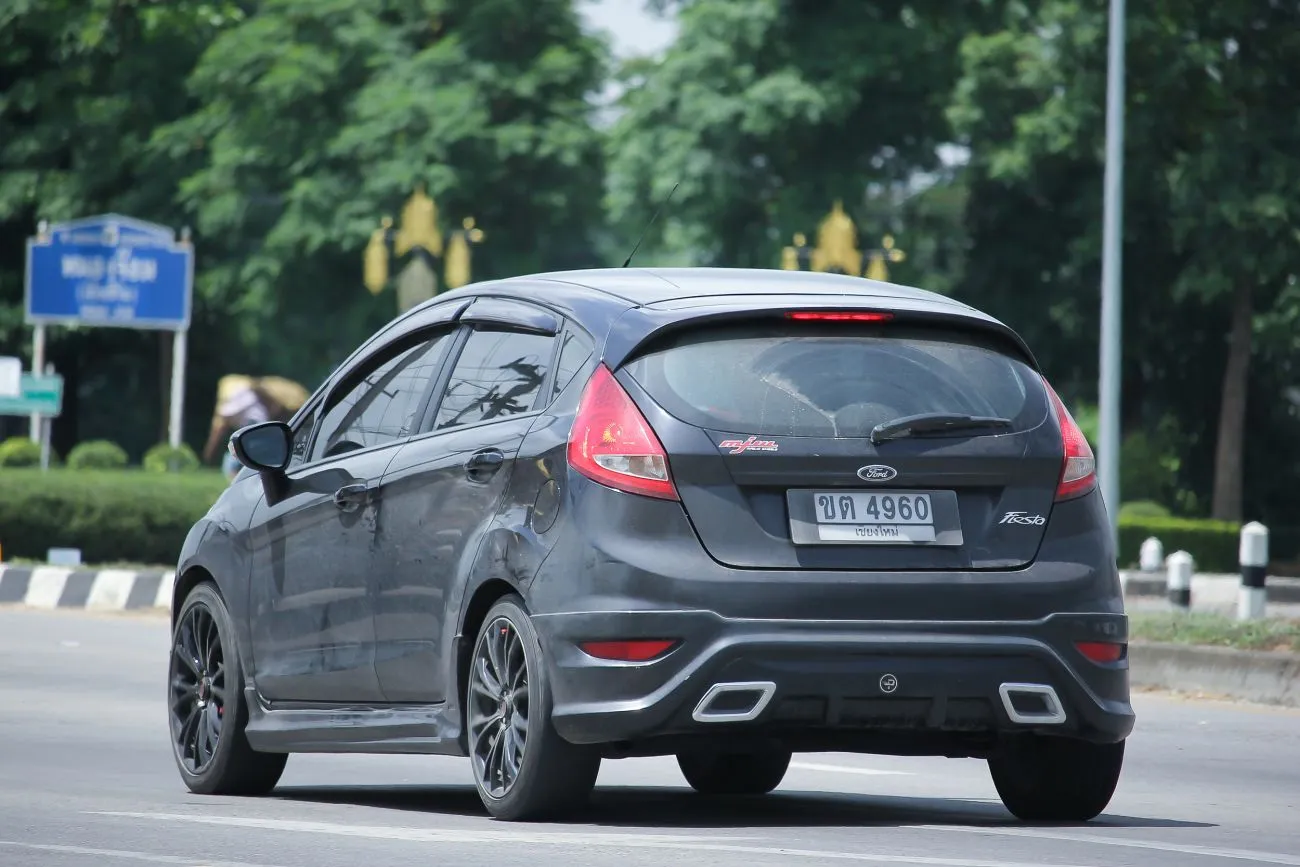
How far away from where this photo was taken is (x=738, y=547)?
7344mm

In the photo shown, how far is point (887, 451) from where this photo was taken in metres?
7.46

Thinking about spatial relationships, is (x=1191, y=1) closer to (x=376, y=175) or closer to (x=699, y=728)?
(x=376, y=175)

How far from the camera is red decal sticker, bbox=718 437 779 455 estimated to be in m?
7.37

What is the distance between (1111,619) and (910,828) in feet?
2.97

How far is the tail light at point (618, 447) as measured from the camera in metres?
7.36

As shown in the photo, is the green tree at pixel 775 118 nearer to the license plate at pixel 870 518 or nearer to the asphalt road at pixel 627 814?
the asphalt road at pixel 627 814

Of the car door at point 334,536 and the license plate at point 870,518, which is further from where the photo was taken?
the car door at point 334,536

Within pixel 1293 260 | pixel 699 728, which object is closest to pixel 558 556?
pixel 699 728

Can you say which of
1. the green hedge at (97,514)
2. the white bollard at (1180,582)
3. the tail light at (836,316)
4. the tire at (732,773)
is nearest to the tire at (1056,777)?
the tire at (732,773)

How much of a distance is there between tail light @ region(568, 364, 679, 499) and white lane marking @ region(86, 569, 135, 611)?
16.5 m

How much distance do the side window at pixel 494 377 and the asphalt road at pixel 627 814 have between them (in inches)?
47.9

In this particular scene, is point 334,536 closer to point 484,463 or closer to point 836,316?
point 484,463

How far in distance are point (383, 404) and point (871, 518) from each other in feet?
6.55

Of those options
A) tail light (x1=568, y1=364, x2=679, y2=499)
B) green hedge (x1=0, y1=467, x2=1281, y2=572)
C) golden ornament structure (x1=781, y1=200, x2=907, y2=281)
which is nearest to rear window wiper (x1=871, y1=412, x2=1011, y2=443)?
tail light (x1=568, y1=364, x2=679, y2=499)
